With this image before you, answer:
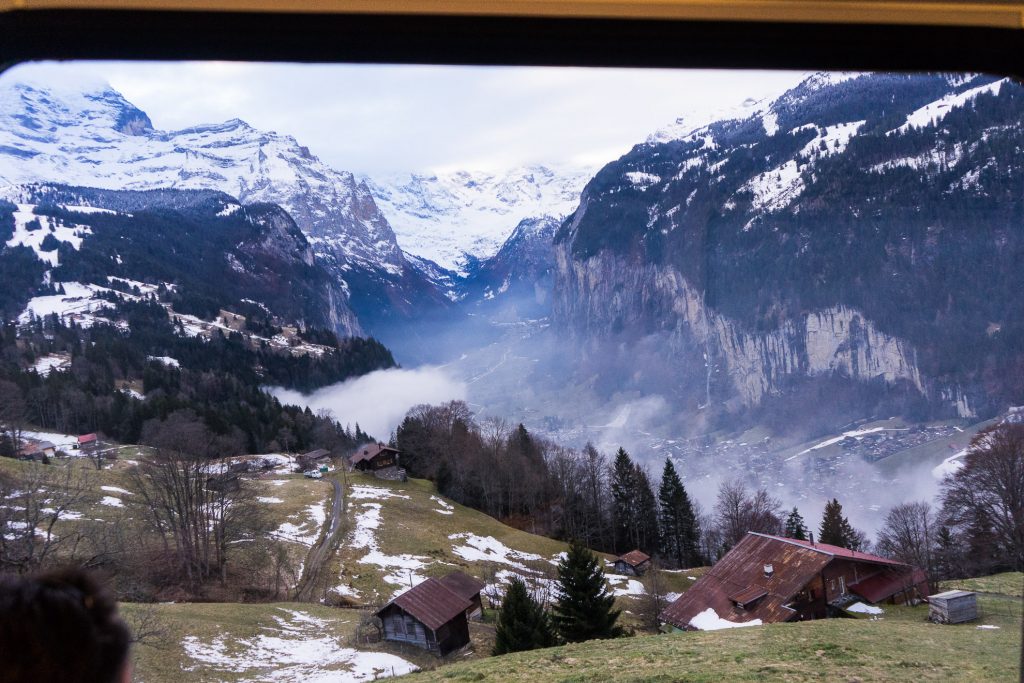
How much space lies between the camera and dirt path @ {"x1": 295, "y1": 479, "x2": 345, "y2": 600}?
93.2 inches

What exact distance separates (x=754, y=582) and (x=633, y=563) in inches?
23.0

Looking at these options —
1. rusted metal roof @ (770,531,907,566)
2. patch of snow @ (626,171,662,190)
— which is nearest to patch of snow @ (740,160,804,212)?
patch of snow @ (626,171,662,190)

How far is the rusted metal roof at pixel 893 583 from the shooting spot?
2365 mm

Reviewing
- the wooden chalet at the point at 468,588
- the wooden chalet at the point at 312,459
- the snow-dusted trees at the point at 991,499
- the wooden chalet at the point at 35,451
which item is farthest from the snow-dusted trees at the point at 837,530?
the wooden chalet at the point at 35,451

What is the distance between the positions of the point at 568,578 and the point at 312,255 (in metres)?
2.49

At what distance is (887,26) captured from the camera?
1.46 meters

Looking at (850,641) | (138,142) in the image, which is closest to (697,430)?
(850,641)

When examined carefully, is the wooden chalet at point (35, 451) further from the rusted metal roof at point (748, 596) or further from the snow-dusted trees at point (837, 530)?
the snow-dusted trees at point (837, 530)

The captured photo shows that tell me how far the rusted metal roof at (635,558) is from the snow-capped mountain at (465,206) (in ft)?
6.56

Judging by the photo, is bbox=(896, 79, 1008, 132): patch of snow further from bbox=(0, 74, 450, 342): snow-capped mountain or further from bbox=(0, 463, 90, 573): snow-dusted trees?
bbox=(0, 463, 90, 573): snow-dusted trees

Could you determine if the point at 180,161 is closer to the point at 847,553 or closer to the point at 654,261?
the point at 654,261

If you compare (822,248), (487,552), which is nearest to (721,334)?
(822,248)

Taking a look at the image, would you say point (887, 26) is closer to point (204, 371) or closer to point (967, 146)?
point (967, 146)

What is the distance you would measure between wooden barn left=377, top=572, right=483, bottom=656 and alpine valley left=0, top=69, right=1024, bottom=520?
1.09m
